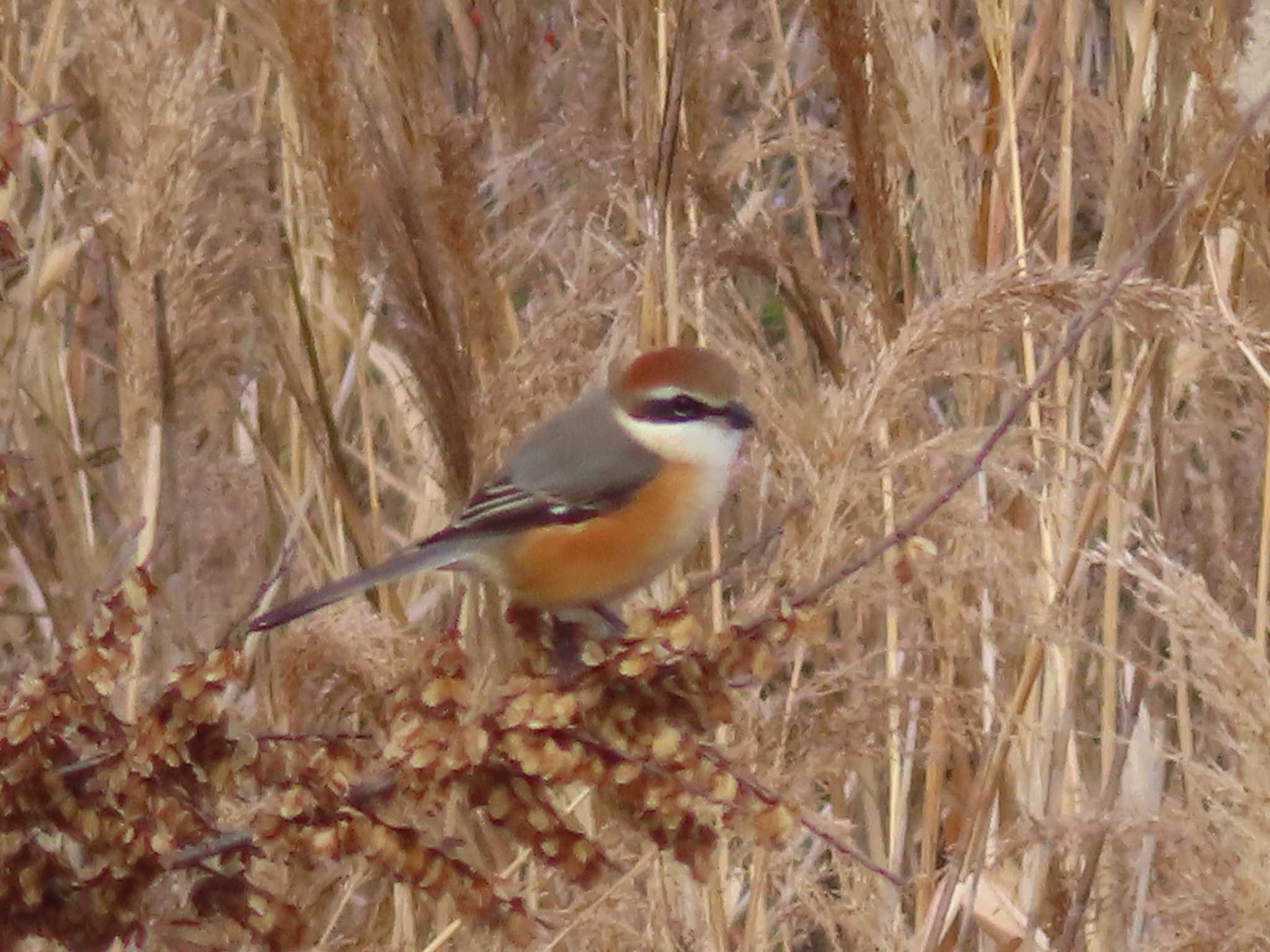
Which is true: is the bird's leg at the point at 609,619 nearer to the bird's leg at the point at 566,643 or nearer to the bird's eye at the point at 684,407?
the bird's leg at the point at 566,643

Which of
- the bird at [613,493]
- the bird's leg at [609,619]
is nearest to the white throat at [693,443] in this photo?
the bird at [613,493]

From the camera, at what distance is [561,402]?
2.23m

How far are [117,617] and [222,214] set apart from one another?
0.99 meters

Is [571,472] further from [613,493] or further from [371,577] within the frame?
[371,577]

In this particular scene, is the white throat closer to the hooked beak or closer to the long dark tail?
the hooked beak

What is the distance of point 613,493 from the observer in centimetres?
188

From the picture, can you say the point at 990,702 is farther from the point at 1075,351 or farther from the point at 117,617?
the point at 117,617

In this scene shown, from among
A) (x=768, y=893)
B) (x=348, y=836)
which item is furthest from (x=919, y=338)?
(x=768, y=893)

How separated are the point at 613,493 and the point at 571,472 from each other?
0.06 metres

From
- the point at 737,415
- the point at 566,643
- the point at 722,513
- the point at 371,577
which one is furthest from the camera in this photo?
the point at 722,513

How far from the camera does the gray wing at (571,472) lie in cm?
182

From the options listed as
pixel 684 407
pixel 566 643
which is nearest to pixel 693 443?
pixel 684 407

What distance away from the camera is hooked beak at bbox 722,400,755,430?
72.5 inches

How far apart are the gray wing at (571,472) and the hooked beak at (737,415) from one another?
11cm
